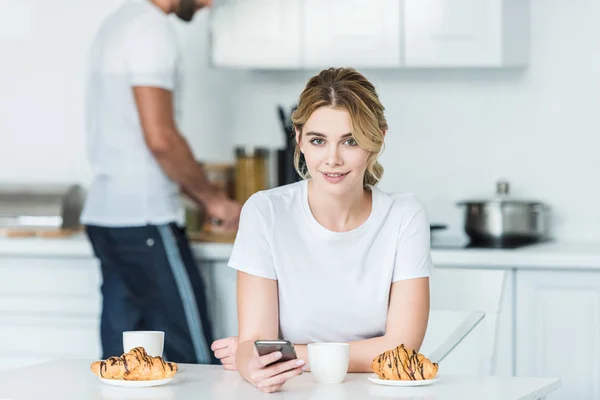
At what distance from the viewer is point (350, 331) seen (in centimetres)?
204

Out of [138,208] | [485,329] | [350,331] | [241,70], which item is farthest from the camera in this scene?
[241,70]

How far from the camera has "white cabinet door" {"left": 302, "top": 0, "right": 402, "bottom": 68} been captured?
3.22 meters

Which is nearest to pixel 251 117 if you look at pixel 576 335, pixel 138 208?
pixel 138 208

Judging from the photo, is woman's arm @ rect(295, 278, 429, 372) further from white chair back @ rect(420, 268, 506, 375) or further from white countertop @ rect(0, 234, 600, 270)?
white countertop @ rect(0, 234, 600, 270)

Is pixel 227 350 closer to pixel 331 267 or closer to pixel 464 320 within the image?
pixel 331 267

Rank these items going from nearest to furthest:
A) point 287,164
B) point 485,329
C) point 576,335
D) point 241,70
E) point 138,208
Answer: point 485,329 → point 576,335 → point 138,208 → point 287,164 → point 241,70

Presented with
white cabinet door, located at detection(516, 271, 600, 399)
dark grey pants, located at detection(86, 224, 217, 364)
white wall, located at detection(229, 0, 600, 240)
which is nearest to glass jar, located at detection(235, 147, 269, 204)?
white wall, located at detection(229, 0, 600, 240)

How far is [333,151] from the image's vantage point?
76.8 inches

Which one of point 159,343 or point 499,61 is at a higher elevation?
point 499,61

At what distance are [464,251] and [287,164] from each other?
0.74m

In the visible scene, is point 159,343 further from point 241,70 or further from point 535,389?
point 241,70

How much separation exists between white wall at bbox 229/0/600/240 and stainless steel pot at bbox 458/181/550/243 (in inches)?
9.7

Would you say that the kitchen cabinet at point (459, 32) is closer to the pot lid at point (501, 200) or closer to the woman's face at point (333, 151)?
the pot lid at point (501, 200)

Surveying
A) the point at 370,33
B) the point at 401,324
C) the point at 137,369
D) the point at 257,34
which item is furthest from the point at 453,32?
the point at 137,369
